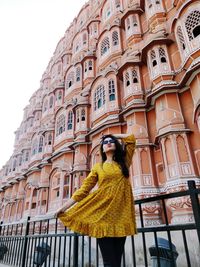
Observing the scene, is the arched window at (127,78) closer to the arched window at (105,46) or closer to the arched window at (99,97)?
the arched window at (99,97)

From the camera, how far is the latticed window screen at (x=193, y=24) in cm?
1020

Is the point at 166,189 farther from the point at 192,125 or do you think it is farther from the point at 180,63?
the point at 180,63

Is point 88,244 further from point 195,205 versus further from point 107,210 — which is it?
point 195,205

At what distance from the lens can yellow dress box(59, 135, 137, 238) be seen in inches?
93.5

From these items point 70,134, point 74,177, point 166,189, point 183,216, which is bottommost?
point 183,216

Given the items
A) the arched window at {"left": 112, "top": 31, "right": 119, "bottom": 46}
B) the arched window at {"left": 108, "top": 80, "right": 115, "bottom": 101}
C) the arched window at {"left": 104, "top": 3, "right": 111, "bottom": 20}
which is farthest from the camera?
the arched window at {"left": 104, "top": 3, "right": 111, "bottom": 20}

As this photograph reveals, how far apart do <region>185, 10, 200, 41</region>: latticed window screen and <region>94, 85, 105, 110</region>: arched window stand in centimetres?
645

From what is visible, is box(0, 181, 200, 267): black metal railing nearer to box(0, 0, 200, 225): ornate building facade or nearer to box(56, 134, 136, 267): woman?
box(0, 0, 200, 225): ornate building facade

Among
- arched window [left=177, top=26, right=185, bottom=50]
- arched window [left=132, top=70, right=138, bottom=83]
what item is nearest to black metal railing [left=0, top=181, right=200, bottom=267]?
arched window [left=132, top=70, right=138, bottom=83]

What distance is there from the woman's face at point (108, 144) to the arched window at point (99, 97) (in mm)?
11612

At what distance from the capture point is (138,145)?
10.7m

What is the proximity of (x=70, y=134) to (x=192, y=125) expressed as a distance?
9733mm

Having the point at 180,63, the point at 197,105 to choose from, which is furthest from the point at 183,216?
the point at 180,63

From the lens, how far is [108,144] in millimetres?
2924
